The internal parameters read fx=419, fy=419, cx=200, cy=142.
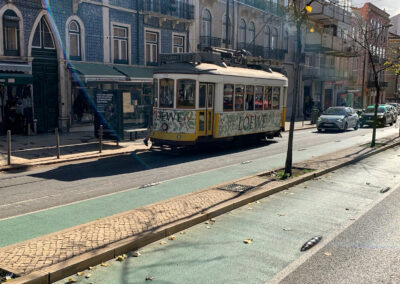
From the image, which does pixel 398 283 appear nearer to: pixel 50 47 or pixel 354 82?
pixel 50 47

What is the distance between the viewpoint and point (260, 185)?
34.1 feet

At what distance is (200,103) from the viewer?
52.0ft

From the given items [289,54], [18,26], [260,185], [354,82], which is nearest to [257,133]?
[260,185]

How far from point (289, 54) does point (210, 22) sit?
14749 mm

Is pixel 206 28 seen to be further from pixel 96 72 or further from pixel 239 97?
pixel 239 97

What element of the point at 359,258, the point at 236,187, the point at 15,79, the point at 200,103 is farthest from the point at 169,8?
the point at 359,258

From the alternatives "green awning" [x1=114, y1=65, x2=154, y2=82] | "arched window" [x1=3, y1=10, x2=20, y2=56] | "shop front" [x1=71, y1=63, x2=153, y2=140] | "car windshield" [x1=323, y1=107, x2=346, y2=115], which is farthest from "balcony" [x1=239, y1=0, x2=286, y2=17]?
"arched window" [x1=3, y1=10, x2=20, y2=56]

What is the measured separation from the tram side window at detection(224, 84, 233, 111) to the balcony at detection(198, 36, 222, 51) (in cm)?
1500

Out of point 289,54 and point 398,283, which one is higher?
point 289,54

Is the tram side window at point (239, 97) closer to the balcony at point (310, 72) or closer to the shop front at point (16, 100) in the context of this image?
the shop front at point (16, 100)

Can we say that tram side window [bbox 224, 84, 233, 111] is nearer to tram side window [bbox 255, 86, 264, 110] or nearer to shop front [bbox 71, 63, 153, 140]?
tram side window [bbox 255, 86, 264, 110]

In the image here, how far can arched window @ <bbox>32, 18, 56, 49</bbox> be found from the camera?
2138 centimetres

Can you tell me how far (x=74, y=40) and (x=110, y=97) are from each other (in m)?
6.09

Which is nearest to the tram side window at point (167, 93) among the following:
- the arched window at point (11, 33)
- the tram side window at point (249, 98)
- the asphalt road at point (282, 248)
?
the tram side window at point (249, 98)
